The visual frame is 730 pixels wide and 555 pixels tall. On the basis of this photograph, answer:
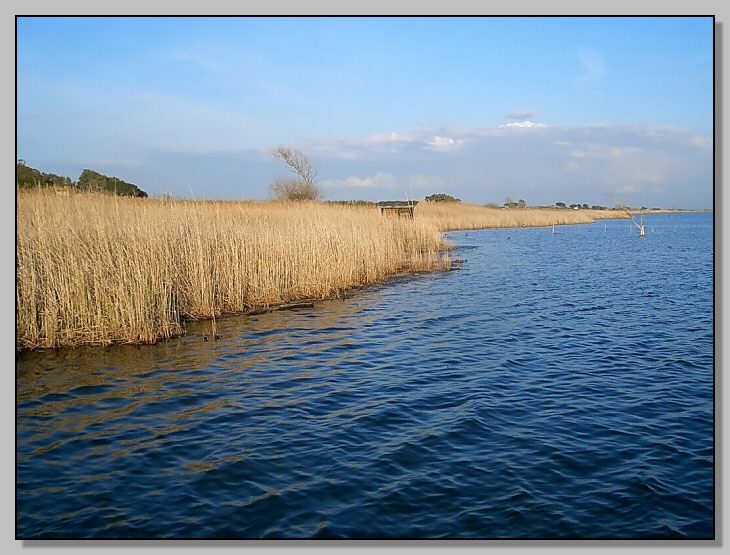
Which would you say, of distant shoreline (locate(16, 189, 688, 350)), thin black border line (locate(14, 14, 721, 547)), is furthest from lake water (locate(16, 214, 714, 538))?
distant shoreline (locate(16, 189, 688, 350))

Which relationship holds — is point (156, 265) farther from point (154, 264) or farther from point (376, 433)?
point (376, 433)

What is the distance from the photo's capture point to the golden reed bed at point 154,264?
801 cm

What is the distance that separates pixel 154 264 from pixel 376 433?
17.8ft

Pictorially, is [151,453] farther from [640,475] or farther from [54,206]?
[54,206]

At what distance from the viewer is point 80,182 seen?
1051 cm

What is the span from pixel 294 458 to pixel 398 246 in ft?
51.2

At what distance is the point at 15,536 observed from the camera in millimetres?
3393

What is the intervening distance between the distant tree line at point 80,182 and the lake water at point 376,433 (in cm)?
245

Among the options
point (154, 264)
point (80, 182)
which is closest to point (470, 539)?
point (154, 264)

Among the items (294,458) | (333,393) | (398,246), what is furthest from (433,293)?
(294,458)

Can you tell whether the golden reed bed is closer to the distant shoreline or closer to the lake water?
the distant shoreline

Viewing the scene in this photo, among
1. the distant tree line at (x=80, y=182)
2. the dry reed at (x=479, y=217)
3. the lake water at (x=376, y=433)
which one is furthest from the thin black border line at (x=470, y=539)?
the dry reed at (x=479, y=217)

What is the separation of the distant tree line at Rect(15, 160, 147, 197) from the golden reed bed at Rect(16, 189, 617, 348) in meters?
0.23

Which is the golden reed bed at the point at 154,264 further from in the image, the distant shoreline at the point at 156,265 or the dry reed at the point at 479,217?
the dry reed at the point at 479,217
